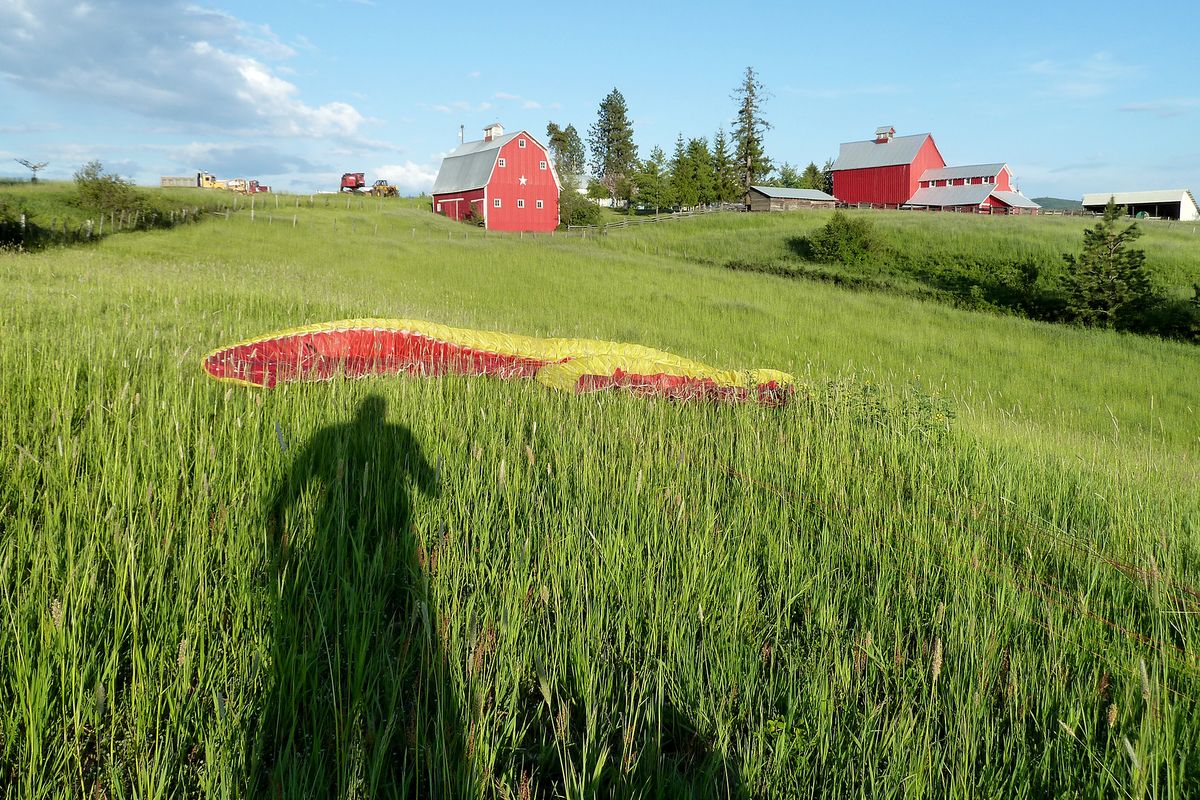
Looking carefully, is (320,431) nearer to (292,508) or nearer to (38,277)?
(292,508)

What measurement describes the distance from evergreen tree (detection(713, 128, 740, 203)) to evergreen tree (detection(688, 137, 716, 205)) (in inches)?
35.9

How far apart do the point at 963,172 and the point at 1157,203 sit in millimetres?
22207

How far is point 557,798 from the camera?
1.71m

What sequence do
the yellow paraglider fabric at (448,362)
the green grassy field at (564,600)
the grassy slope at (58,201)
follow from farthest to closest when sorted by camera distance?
the grassy slope at (58,201) < the yellow paraglider fabric at (448,362) < the green grassy field at (564,600)

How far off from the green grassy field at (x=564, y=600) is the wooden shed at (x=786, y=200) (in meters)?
63.9

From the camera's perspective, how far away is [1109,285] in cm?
2159

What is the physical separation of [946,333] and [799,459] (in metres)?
16.3

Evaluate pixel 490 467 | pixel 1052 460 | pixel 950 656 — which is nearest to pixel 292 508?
pixel 490 467

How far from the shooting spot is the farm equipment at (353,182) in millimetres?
78562

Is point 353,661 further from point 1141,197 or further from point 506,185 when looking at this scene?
point 1141,197

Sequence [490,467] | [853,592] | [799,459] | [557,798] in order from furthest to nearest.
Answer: [799,459] < [490,467] < [853,592] < [557,798]

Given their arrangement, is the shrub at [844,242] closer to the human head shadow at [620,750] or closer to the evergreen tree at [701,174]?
the human head shadow at [620,750]

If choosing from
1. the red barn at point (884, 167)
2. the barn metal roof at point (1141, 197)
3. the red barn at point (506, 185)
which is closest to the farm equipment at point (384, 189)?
the red barn at point (506, 185)

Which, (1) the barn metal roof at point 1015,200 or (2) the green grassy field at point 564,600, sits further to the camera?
(1) the barn metal roof at point 1015,200
